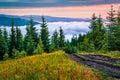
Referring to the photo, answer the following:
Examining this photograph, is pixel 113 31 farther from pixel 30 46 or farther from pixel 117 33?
pixel 30 46

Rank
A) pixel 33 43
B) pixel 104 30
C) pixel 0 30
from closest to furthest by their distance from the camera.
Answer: pixel 104 30 → pixel 33 43 → pixel 0 30

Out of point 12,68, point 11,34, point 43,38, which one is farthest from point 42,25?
point 12,68

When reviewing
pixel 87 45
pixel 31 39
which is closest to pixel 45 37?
pixel 31 39

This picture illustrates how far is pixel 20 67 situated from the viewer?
18406mm

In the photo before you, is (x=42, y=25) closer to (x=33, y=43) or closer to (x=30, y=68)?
(x=33, y=43)

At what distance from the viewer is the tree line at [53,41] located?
76.3m

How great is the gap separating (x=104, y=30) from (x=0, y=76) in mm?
69347

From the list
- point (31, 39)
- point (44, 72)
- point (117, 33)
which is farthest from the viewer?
point (31, 39)

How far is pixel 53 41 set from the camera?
101 metres

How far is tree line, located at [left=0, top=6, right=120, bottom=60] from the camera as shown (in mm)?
76312

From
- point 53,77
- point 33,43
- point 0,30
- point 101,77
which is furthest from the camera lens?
point 0,30

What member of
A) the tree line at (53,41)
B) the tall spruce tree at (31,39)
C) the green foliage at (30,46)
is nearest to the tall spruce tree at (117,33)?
the tree line at (53,41)

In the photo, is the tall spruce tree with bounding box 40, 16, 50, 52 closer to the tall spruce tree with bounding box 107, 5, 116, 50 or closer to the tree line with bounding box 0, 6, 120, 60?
the tree line with bounding box 0, 6, 120, 60

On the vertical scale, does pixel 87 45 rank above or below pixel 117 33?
below
